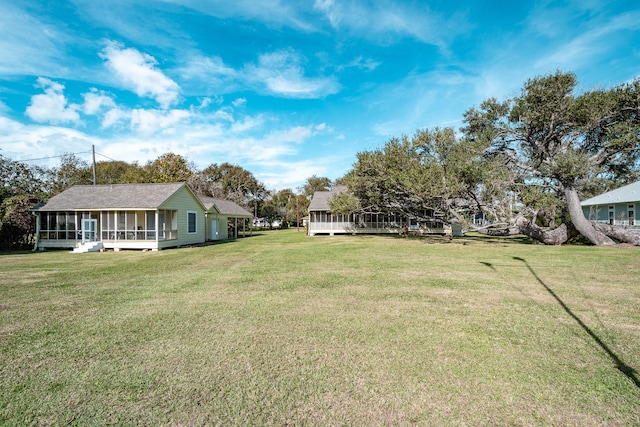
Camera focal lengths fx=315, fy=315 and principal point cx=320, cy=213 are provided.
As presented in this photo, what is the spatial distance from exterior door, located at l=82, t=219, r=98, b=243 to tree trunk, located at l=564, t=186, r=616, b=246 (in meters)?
28.1

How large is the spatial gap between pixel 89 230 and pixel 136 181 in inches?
872

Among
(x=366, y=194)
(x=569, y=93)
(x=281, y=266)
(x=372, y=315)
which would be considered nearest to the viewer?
(x=372, y=315)

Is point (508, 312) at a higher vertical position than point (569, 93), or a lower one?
lower

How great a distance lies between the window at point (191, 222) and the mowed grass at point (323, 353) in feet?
43.5

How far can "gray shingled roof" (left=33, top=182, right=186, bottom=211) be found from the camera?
59.6ft

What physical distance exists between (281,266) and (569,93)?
19.4 meters

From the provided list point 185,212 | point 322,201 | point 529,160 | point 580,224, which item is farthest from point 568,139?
point 185,212

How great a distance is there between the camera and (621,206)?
25.1m

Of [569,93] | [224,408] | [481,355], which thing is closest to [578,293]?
[481,355]

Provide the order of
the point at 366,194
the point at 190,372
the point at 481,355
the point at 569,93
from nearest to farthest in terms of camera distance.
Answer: the point at 190,372 → the point at 481,355 → the point at 569,93 → the point at 366,194

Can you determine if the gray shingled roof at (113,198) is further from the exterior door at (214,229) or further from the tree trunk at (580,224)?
the tree trunk at (580,224)

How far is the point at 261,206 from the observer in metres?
50.8

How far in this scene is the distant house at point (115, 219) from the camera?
18172 mm

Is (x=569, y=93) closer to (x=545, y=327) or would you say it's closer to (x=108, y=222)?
(x=545, y=327)
